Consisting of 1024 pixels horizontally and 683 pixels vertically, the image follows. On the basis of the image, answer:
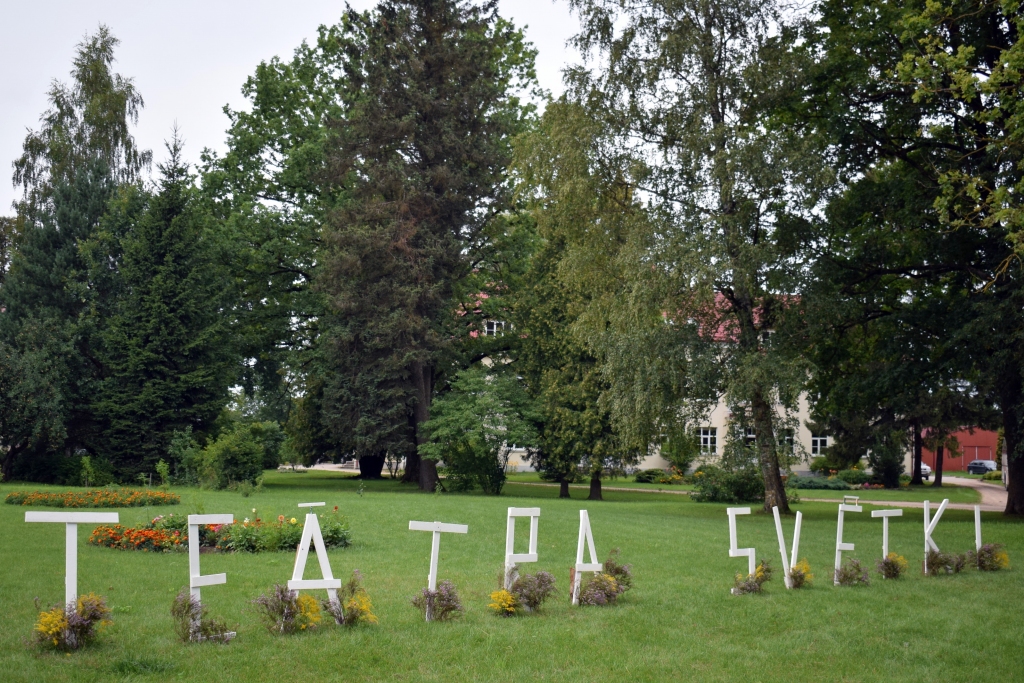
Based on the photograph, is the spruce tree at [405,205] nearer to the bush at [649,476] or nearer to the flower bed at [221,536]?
the flower bed at [221,536]

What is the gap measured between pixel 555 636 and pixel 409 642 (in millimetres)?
1419

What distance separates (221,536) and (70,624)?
6922 millimetres

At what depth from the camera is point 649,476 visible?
55031 millimetres

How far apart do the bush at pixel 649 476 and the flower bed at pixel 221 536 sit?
41475 mm

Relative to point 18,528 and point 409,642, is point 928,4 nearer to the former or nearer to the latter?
point 409,642

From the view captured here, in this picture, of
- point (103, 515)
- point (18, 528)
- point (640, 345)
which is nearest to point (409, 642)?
point (103, 515)

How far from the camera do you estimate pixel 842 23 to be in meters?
26.4

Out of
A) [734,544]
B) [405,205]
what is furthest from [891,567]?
[405,205]

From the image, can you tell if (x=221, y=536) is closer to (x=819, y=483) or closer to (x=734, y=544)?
Result: (x=734, y=544)

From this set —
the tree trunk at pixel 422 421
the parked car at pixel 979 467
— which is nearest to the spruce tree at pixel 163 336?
the tree trunk at pixel 422 421

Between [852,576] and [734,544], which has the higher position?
[734,544]

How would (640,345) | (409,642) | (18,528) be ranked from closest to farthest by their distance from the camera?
(409,642) < (18,528) < (640,345)

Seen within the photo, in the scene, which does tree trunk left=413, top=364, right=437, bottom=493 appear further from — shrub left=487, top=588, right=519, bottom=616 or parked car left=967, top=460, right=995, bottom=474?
parked car left=967, top=460, right=995, bottom=474

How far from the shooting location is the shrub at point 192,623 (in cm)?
785
